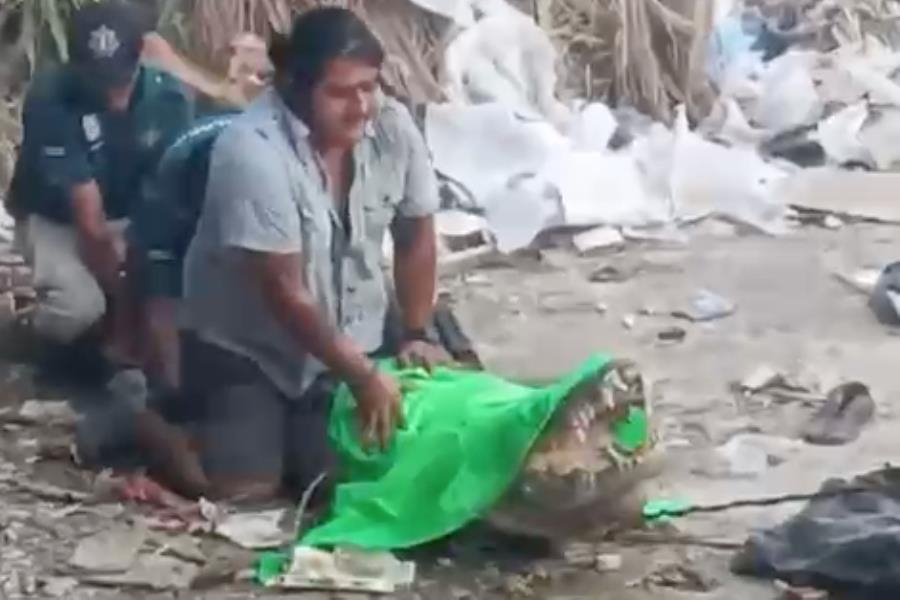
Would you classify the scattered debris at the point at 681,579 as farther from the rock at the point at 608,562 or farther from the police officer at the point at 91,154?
the police officer at the point at 91,154

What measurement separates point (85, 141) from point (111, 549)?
1.47 feet

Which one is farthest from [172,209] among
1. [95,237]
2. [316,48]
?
[316,48]

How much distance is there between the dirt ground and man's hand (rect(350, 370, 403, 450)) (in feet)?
0.48

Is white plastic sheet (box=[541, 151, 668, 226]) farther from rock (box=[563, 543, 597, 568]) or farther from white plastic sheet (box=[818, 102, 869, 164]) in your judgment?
rock (box=[563, 543, 597, 568])

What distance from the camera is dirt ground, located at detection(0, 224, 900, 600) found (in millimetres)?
2188

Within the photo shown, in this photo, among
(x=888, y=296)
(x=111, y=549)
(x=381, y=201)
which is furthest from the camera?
(x=888, y=296)

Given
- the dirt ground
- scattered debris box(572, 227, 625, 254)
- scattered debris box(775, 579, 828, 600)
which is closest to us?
scattered debris box(775, 579, 828, 600)

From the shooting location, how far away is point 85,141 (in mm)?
2275

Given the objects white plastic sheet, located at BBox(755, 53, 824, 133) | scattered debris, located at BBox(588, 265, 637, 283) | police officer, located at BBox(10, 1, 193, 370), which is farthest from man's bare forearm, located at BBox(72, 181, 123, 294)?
white plastic sheet, located at BBox(755, 53, 824, 133)

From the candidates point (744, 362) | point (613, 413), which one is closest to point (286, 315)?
point (613, 413)

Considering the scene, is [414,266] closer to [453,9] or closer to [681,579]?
[453,9]

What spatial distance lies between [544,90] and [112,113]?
46 centimetres

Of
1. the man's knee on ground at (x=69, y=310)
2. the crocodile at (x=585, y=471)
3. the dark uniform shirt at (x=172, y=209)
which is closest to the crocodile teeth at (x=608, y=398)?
the crocodile at (x=585, y=471)

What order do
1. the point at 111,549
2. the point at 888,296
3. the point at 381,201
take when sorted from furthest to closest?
the point at 888,296 → the point at 381,201 → the point at 111,549
